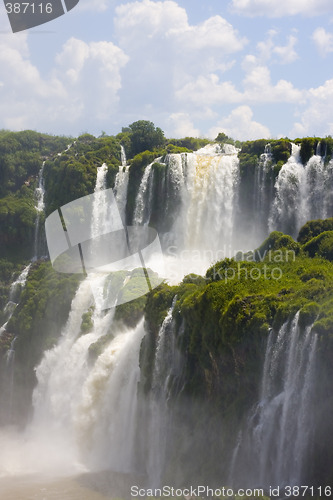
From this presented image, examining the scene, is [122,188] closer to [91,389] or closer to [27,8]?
[91,389]

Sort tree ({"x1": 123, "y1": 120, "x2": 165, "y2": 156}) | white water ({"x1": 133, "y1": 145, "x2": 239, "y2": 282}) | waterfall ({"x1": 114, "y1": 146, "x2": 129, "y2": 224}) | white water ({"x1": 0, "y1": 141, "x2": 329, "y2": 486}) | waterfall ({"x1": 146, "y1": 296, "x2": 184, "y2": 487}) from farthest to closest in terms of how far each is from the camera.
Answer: tree ({"x1": 123, "y1": 120, "x2": 165, "y2": 156})
waterfall ({"x1": 114, "y1": 146, "x2": 129, "y2": 224})
white water ({"x1": 133, "y1": 145, "x2": 239, "y2": 282})
waterfall ({"x1": 146, "y1": 296, "x2": 184, "y2": 487})
white water ({"x1": 0, "y1": 141, "x2": 329, "y2": 486})

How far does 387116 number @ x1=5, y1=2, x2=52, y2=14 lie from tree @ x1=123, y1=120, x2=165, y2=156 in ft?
89.0

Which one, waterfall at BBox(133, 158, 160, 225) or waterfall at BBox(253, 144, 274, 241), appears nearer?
waterfall at BBox(253, 144, 274, 241)

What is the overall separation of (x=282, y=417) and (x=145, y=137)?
37477 mm

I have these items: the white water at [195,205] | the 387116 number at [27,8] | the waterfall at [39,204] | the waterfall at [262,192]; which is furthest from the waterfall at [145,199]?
the 387116 number at [27,8]

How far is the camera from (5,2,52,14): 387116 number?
84.0ft

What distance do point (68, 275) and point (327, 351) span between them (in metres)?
23.8

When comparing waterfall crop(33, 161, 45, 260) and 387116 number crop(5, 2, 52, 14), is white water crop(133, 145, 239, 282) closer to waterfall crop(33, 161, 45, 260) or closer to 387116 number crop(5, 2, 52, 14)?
waterfall crop(33, 161, 45, 260)

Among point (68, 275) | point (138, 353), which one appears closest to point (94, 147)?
point (68, 275)

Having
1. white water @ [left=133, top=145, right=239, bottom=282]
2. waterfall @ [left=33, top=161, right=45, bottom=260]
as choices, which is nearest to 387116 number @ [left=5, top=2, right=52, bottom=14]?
white water @ [left=133, top=145, right=239, bottom=282]

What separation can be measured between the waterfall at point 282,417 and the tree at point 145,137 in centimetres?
3519

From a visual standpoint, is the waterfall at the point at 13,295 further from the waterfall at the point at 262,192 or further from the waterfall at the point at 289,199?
the waterfall at the point at 289,199

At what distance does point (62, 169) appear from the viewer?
50.6 meters

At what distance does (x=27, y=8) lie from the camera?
1132 inches
